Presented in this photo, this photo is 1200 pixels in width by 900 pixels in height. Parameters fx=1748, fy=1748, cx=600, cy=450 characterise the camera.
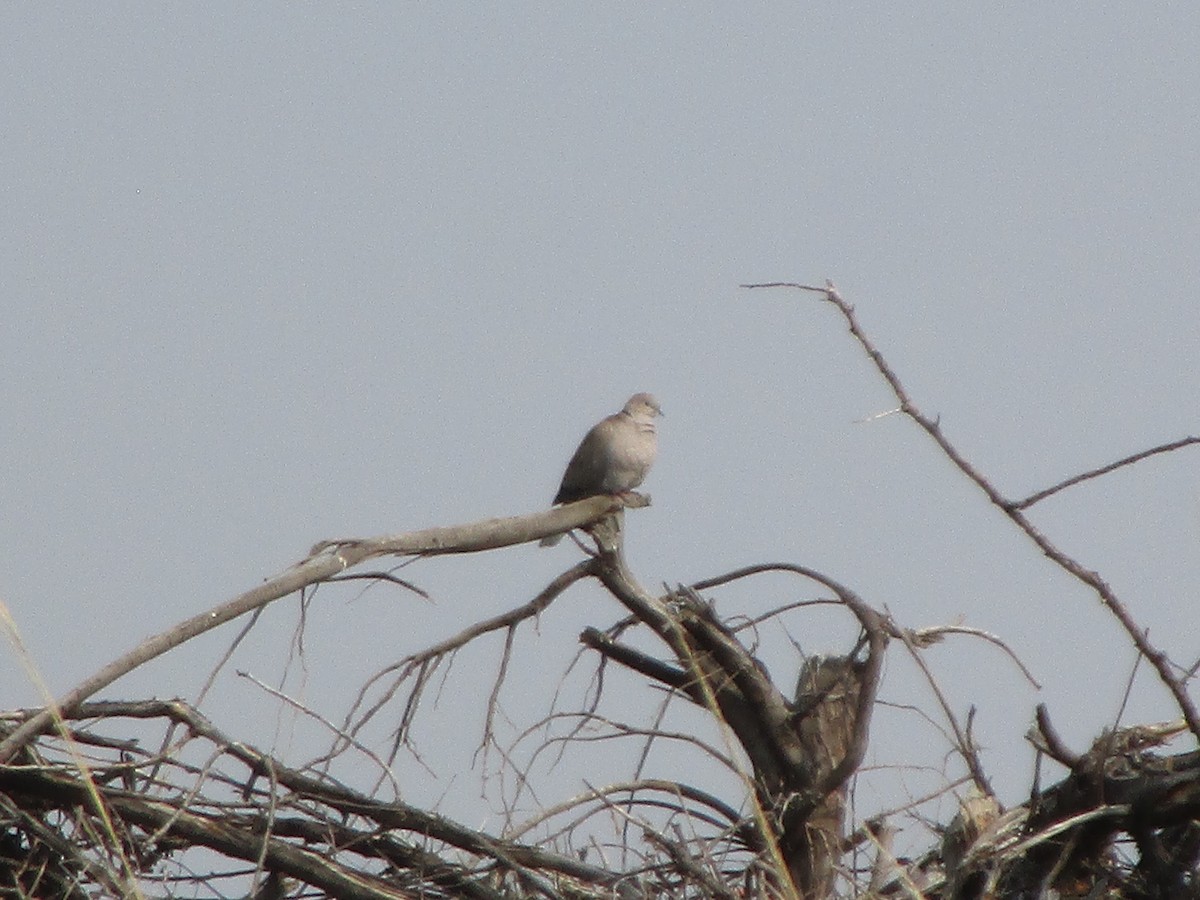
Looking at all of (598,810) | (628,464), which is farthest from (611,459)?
(598,810)

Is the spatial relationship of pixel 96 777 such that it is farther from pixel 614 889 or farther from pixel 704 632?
pixel 704 632

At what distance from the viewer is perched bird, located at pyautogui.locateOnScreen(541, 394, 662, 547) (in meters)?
8.12

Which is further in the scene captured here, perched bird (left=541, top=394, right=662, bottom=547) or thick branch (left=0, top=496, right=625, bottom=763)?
perched bird (left=541, top=394, right=662, bottom=547)

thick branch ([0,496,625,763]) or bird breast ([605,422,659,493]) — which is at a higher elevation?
bird breast ([605,422,659,493])

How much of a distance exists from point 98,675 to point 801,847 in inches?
94.3

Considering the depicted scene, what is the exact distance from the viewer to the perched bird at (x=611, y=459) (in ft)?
26.7

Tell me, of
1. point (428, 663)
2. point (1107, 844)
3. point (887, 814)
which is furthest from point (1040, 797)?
point (428, 663)

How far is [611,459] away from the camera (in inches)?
319

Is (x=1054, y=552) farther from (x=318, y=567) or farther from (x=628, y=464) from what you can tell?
(x=628, y=464)

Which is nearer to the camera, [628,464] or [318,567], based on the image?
[318,567]

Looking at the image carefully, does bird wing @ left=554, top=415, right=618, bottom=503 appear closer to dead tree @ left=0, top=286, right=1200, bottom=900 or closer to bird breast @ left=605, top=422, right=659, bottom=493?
bird breast @ left=605, top=422, right=659, bottom=493

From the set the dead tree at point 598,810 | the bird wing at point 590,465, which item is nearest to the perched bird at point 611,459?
the bird wing at point 590,465

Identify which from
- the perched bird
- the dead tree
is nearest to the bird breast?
the perched bird

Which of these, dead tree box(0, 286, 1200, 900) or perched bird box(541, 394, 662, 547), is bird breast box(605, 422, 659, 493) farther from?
dead tree box(0, 286, 1200, 900)
